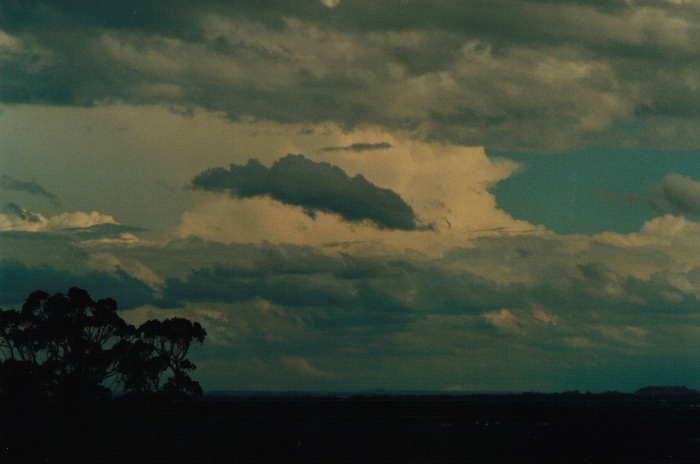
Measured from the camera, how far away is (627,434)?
4486 inches

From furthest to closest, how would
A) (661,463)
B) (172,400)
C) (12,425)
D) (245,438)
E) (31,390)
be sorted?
1. (172,400)
2. (31,390)
3. (12,425)
4. (245,438)
5. (661,463)

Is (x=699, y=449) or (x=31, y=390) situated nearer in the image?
(x=699, y=449)

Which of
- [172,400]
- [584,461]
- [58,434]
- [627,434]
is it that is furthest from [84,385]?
[584,461]

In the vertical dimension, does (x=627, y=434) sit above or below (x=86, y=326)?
below

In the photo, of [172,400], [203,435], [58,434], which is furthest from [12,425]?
[172,400]

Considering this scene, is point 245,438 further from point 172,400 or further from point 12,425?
point 172,400

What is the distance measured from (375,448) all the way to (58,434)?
3384cm

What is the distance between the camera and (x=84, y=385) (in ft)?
463

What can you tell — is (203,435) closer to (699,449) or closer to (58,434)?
(58,434)

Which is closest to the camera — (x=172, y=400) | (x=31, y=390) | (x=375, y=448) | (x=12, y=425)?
(x=375, y=448)

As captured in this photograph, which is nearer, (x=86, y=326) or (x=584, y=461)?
(x=584, y=461)

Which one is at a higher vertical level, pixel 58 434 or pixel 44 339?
pixel 44 339

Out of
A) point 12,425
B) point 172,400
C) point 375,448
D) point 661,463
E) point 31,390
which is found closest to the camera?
point 661,463

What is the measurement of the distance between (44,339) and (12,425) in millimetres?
26873
